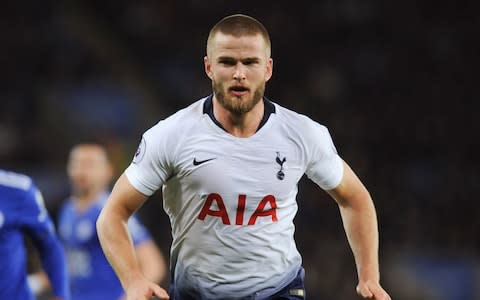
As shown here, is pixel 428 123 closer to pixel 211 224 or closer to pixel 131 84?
pixel 131 84

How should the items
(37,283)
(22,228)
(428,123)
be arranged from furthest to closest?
(428,123) < (37,283) < (22,228)

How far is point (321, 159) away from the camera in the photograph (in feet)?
14.2

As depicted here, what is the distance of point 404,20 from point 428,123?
2.13 m

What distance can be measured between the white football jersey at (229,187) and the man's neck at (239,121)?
3cm

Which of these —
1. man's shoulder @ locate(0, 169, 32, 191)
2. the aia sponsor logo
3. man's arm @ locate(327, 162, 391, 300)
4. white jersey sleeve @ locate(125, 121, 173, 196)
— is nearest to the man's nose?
white jersey sleeve @ locate(125, 121, 173, 196)

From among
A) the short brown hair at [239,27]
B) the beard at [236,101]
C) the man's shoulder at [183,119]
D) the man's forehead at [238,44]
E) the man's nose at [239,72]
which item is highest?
the short brown hair at [239,27]

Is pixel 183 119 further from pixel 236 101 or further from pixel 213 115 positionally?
pixel 236 101

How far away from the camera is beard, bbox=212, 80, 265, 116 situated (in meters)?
4.11

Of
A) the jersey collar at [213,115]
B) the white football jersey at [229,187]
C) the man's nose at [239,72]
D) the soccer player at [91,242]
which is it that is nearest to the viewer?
the man's nose at [239,72]

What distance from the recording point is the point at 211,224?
420cm

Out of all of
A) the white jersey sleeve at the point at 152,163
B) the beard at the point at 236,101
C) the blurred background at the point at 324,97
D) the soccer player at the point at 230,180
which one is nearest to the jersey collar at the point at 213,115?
the soccer player at the point at 230,180

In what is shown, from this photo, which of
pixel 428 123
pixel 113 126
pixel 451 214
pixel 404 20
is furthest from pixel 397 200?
pixel 113 126

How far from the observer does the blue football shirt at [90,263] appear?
699 cm

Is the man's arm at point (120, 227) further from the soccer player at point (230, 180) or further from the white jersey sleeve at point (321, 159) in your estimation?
the white jersey sleeve at point (321, 159)
